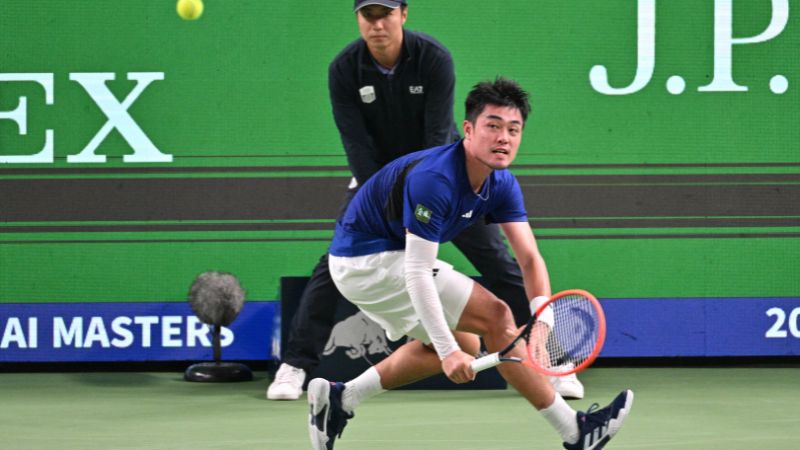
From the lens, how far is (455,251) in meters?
5.72

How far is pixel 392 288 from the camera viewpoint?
142 inches

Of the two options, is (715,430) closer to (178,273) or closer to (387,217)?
(387,217)

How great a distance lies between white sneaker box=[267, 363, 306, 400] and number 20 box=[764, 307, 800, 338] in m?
2.32

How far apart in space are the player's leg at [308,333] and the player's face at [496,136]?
1.69 metres

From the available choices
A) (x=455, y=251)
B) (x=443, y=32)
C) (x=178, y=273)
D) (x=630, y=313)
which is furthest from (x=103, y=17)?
(x=630, y=313)

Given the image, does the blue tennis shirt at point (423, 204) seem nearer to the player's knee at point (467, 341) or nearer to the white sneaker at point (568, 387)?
the player's knee at point (467, 341)

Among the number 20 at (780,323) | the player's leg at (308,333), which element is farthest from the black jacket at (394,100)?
the number 20 at (780,323)

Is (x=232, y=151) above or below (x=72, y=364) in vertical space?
above

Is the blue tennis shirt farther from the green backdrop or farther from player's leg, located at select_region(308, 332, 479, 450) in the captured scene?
the green backdrop

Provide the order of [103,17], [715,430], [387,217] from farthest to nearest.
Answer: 1. [103,17]
2. [715,430]
3. [387,217]

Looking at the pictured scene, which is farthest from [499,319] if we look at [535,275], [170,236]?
[170,236]

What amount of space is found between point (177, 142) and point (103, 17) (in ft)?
2.19

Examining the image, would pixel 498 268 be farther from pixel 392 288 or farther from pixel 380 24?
pixel 392 288

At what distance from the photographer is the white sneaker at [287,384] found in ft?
16.2
